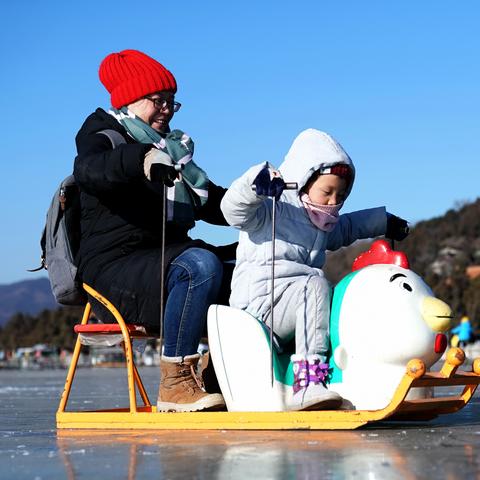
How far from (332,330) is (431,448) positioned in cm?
119

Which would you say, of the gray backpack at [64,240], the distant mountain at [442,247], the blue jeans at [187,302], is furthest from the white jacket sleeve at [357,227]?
the distant mountain at [442,247]

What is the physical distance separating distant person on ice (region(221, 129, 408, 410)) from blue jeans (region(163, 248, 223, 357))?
14cm

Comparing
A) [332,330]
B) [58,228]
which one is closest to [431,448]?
[332,330]

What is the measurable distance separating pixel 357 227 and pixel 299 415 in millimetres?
1426

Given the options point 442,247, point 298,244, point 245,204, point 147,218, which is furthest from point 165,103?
point 442,247

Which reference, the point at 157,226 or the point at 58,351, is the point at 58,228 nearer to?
the point at 157,226

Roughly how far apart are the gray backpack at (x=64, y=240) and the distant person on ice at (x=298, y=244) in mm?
930

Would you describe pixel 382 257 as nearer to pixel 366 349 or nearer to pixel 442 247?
pixel 366 349

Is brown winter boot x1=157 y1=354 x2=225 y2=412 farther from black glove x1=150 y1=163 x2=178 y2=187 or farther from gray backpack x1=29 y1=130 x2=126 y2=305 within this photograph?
black glove x1=150 y1=163 x2=178 y2=187

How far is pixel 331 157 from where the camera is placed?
496cm

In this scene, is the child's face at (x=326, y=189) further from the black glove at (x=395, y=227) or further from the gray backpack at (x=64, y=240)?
the gray backpack at (x=64, y=240)

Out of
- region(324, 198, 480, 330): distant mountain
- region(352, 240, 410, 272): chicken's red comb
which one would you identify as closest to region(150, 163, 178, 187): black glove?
region(352, 240, 410, 272): chicken's red comb

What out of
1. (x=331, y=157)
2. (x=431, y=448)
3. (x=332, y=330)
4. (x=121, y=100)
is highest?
(x=121, y=100)

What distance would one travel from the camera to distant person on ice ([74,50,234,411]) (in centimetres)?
505
